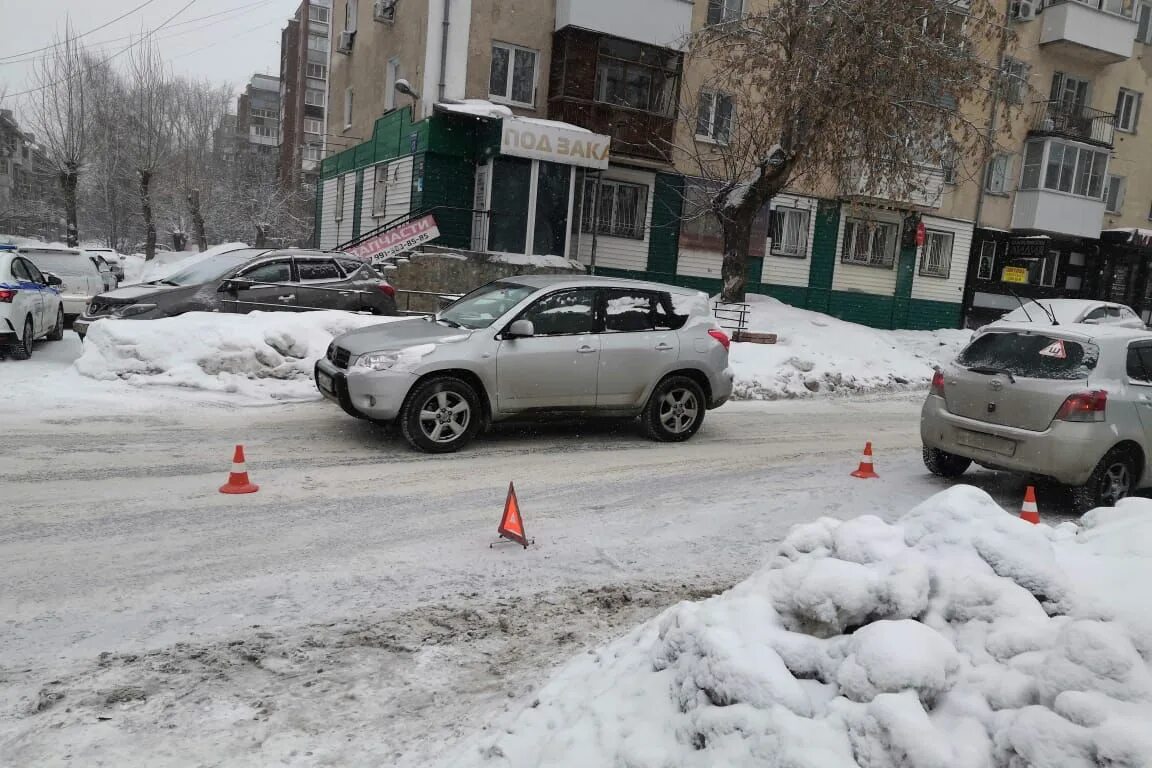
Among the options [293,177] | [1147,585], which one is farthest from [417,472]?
[293,177]

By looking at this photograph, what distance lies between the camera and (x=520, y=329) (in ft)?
26.8

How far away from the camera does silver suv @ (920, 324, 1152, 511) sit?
706 cm

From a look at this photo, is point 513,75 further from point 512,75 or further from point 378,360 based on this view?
point 378,360

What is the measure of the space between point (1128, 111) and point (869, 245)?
13.5 metres

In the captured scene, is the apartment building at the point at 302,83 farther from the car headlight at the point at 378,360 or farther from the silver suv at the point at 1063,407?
the silver suv at the point at 1063,407

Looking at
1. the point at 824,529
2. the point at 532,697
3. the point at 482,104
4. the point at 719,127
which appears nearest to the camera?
the point at 532,697

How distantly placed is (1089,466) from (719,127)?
1888 cm

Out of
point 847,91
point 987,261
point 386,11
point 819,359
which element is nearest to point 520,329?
point 819,359

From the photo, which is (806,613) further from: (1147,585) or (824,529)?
(1147,585)

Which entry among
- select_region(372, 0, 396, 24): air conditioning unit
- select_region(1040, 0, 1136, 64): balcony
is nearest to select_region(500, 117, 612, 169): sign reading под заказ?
select_region(372, 0, 396, 24): air conditioning unit

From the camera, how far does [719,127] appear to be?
79.3 feet

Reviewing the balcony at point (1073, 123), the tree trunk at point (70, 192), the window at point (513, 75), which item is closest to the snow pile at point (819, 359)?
the window at point (513, 75)

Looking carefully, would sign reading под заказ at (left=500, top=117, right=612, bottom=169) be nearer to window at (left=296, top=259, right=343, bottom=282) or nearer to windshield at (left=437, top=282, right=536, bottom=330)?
window at (left=296, top=259, right=343, bottom=282)

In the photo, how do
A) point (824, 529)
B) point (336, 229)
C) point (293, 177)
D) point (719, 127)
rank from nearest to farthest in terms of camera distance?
1. point (824, 529)
2. point (719, 127)
3. point (336, 229)
4. point (293, 177)
